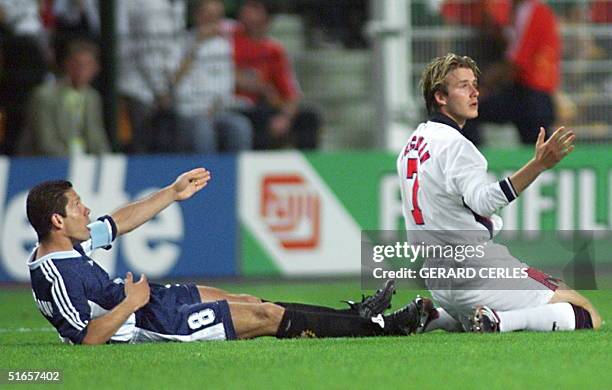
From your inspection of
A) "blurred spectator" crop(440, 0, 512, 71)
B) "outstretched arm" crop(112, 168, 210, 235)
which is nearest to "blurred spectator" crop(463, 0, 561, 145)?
"blurred spectator" crop(440, 0, 512, 71)

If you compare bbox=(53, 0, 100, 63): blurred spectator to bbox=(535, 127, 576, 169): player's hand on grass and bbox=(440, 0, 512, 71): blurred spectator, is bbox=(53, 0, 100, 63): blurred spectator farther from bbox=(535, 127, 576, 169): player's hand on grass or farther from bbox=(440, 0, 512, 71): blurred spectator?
bbox=(535, 127, 576, 169): player's hand on grass

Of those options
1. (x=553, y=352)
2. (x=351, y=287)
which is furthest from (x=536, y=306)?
(x=351, y=287)

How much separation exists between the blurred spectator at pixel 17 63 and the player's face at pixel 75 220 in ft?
23.3

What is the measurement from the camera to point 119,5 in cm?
1620

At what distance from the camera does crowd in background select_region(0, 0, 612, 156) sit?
15.9 meters

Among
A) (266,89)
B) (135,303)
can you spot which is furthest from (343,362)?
(266,89)

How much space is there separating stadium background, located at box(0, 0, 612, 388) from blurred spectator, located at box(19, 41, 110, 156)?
30 centimetres

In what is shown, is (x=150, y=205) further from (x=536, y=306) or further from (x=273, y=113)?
(x=273, y=113)

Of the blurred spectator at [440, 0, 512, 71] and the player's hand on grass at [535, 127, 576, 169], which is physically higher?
the blurred spectator at [440, 0, 512, 71]

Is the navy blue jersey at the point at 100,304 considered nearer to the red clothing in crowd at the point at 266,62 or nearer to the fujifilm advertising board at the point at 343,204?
the fujifilm advertising board at the point at 343,204

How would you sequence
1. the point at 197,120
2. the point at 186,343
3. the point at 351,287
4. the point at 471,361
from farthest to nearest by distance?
1. the point at 197,120
2. the point at 351,287
3. the point at 186,343
4. the point at 471,361

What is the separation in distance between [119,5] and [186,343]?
774 cm

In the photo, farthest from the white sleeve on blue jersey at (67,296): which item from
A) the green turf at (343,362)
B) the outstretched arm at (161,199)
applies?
the outstretched arm at (161,199)

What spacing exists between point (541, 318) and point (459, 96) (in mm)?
1489
